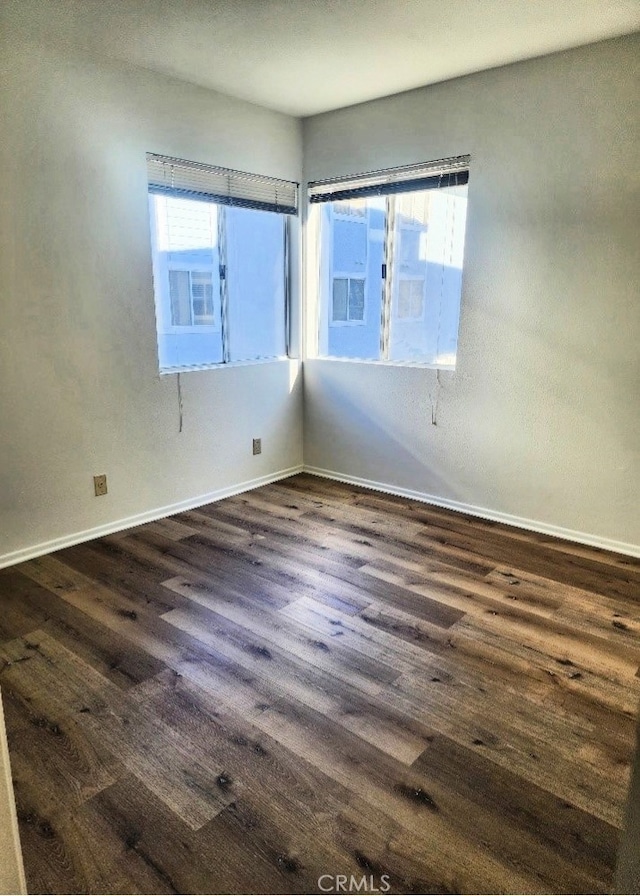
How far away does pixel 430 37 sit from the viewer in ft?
8.48

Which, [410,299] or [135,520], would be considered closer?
[135,520]

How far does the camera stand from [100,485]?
10.4 ft

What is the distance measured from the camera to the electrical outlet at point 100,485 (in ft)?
10.4

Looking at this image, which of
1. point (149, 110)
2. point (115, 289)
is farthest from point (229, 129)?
point (115, 289)

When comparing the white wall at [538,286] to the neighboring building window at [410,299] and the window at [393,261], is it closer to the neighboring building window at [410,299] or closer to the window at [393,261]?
the window at [393,261]

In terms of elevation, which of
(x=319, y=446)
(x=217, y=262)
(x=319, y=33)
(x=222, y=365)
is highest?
(x=319, y=33)

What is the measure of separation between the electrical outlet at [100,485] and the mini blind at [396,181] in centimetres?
244

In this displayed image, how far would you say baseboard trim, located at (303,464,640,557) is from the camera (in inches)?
121

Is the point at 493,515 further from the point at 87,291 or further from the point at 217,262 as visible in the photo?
the point at 87,291

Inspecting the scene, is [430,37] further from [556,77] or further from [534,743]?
[534,743]

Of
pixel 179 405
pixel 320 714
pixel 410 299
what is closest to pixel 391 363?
pixel 410 299

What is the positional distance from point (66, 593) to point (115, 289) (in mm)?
1636

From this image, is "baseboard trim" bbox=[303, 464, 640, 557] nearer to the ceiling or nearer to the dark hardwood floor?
the dark hardwood floor

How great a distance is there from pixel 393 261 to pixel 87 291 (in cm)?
195
